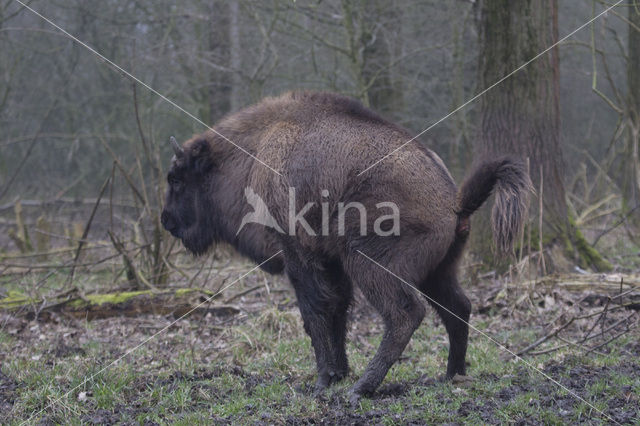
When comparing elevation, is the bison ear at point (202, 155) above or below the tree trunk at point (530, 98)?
below

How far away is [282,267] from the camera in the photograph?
16.9 feet

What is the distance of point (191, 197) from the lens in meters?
5.75

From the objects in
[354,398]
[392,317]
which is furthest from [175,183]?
[354,398]

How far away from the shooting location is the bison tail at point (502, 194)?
435 centimetres

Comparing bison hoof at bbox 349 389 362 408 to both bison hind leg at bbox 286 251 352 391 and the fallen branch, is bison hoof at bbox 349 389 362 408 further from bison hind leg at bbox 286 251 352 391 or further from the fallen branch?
the fallen branch

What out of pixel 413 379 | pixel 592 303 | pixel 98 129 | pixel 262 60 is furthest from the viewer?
pixel 98 129

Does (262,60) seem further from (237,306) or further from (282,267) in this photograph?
(282,267)

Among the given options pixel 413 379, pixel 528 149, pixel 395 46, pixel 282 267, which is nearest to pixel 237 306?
pixel 282 267

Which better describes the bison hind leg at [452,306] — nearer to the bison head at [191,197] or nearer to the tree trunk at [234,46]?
the bison head at [191,197]

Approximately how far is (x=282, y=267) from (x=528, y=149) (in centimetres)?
349

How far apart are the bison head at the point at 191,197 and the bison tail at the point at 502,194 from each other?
218 centimetres

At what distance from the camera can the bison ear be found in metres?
5.50

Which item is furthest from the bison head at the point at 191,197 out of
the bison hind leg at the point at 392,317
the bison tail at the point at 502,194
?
the bison tail at the point at 502,194

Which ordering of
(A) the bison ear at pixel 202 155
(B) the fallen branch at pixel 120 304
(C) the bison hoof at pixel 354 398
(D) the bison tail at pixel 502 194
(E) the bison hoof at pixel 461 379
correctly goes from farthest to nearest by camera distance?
1. (B) the fallen branch at pixel 120 304
2. (A) the bison ear at pixel 202 155
3. (E) the bison hoof at pixel 461 379
4. (D) the bison tail at pixel 502 194
5. (C) the bison hoof at pixel 354 398
